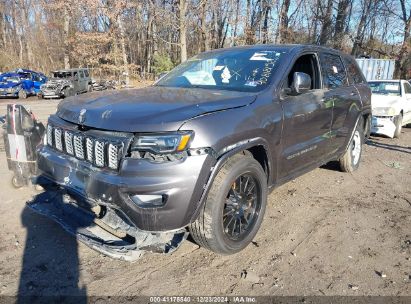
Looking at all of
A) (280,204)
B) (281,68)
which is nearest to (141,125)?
(281,68)

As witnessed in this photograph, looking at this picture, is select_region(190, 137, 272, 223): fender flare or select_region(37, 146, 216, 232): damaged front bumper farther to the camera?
select_region(190, 137, 272, 223): fender flare

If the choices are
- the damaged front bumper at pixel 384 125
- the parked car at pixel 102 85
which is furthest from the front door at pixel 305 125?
the parked car at pixel 102 85

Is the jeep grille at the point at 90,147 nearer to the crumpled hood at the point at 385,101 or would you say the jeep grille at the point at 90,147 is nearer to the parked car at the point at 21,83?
the crumpled hood at the point at 385,101

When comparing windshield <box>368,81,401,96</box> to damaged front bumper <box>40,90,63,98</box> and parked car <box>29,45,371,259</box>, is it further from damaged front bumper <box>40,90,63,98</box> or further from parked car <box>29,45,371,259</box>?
damaged front bumper <box>40,90,63,98</box>

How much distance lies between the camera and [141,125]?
2801 millimetres

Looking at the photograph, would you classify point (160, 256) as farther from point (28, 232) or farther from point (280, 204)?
point (280, 204)

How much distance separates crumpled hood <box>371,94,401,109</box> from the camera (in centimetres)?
956

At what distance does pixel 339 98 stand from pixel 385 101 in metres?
5.55

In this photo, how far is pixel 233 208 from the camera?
11.1 ft

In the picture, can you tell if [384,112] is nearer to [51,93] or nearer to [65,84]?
[51,93]

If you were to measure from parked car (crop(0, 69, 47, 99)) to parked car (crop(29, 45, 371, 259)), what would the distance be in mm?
20691

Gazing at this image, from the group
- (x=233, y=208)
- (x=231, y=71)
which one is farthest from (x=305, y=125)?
(x=233, y=208)

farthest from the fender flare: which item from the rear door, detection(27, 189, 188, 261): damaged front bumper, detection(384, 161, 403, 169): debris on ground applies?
detection(384, 161, 403, 169): debris on ground

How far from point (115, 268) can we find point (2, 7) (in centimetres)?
4635
